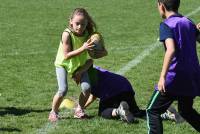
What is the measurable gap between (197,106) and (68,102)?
1.76 m

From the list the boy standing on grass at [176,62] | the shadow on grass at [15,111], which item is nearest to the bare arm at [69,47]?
the shadow on grass at [15,111]

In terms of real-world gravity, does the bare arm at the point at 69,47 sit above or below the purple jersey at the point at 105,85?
above

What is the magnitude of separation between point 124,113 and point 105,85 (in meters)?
0.68

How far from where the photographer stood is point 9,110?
7512 millimetres

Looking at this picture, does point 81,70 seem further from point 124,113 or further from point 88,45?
point 124,113

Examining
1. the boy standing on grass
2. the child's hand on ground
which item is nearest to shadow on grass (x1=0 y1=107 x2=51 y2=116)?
the child's hand on ground

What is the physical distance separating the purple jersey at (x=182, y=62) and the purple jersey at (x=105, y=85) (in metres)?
1.90

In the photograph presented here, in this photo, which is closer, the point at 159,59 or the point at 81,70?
the point at 81,70

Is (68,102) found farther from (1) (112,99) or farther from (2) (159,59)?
(2) (159,59)

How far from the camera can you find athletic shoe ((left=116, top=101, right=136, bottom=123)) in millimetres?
6812

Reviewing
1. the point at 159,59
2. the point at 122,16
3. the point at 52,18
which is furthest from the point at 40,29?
the point at 159,59

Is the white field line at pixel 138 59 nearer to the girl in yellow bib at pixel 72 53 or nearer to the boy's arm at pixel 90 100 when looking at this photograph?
the boy's arm at pixel 90 100

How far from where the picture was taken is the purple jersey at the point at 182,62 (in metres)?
5.39

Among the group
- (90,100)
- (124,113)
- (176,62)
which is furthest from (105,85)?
(176,62)
